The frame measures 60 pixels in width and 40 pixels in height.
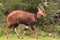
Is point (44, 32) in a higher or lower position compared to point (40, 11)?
lower

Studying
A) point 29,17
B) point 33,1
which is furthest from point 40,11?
point 33,1

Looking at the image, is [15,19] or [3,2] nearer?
[15,19]

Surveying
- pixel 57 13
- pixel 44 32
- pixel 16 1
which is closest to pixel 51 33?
pixel 44 32

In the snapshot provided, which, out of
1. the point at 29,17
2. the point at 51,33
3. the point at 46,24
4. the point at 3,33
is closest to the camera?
the point at 29,17

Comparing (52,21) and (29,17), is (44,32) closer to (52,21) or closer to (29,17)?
(52,21)

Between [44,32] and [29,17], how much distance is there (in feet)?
9.36

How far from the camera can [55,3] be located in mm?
16781

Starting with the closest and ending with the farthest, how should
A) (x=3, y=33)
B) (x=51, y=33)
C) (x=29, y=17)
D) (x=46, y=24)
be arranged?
(x=29, y=17)
(x=3, y=33)
(x=51, y=33)
(x=46, y=24)

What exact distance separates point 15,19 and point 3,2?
3.78 m

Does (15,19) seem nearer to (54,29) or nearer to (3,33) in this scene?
(3,33)

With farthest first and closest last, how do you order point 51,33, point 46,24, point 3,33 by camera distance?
point 46,24 → point 51,33 → point 3,33

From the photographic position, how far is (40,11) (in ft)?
42.7

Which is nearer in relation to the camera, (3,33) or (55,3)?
(3,33)

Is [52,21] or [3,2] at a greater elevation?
[3,2]
